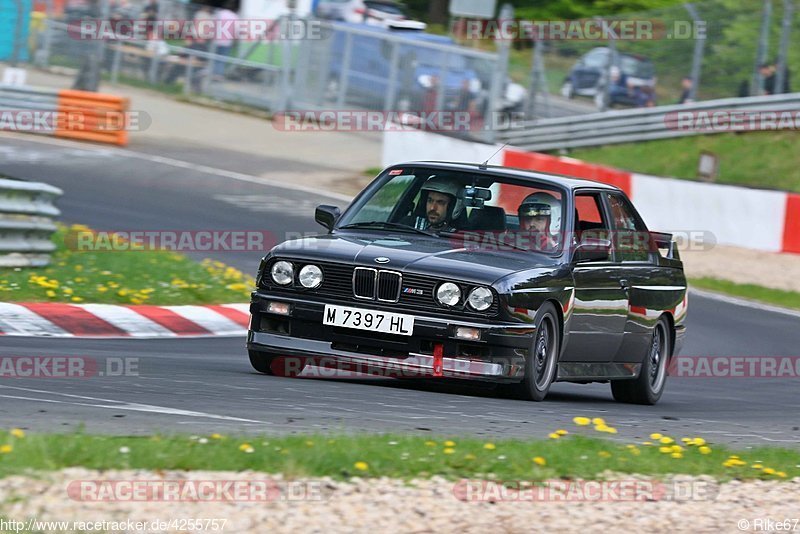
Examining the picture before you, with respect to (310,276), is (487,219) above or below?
above

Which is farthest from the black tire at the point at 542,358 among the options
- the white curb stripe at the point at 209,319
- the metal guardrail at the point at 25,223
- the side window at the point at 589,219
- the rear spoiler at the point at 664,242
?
the metal guardrail at the point at 25,223

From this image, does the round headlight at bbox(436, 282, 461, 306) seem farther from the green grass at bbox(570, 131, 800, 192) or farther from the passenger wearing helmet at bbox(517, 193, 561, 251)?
the green grass at bbox(570, 131, 800, 192)

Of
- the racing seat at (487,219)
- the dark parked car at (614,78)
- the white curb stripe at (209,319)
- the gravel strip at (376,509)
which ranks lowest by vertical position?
the white curb stripe at (209,319)

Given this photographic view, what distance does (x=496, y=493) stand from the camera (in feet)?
19.9

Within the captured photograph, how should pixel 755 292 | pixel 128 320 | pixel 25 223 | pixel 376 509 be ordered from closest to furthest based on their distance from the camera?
pixel 376 509 → pixel 128 320 → pixel 25 223 → pixel 755 292

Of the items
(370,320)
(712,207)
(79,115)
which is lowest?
(79,115)

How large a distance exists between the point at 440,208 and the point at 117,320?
3254mm

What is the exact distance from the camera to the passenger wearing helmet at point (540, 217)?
31.7ft

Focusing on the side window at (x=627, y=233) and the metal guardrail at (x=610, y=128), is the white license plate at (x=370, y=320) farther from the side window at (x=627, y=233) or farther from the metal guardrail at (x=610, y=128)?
the metal guardrail at (x=610, y=128)

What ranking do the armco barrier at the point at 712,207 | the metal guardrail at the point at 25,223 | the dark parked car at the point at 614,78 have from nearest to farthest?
the metal guardrail at the point at 25,223, the armco barrier at the point at 712,207, the dark parked car at the point at 614,78

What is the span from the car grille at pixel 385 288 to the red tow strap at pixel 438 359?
0.21m

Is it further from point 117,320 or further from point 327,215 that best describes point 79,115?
point 327,215

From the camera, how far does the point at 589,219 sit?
33.6 feet

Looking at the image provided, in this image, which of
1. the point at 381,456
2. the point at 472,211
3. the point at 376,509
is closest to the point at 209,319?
the point at 472,211
